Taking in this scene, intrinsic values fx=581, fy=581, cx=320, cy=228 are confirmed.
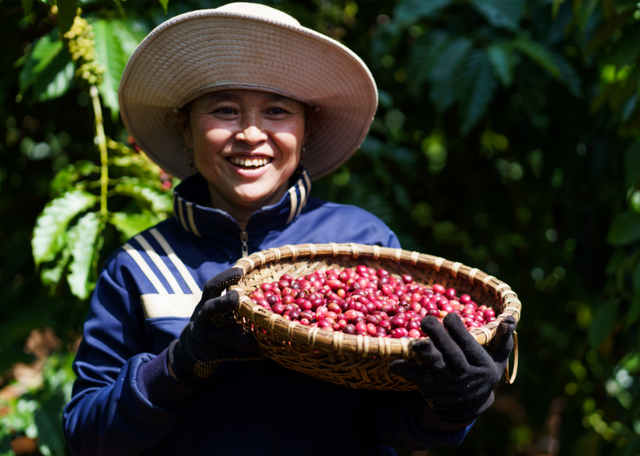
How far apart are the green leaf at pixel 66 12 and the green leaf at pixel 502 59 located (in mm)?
1283

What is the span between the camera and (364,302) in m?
1.24

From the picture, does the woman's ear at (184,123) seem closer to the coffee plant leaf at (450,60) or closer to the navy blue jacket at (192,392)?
the navy blue jacket at (192,392)

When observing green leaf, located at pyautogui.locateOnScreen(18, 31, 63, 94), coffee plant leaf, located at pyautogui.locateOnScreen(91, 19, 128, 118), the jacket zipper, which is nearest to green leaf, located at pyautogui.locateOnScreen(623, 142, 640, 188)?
the jacket zipper

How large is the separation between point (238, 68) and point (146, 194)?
1.97ft

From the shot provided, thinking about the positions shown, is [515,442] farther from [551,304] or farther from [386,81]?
[386,81]

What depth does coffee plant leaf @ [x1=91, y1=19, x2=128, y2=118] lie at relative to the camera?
1.79 metres

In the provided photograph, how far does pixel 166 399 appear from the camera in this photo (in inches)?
47.1

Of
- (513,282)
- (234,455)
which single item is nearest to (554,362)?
(513,282)

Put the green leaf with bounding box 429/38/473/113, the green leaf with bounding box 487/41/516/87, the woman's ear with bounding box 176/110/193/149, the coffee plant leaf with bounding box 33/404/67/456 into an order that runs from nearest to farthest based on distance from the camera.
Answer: the woman's ear with bounding box 176/110/193/149, the coffee plant leaf with bounding box 33/404/67/456, the green leaf with bounding box 487/41/516/87, the green leaf with bounding box 429/38/473/113

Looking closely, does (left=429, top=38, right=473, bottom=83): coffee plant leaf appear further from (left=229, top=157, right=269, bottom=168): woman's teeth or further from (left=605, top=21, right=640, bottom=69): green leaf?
(left=229, top=157, right=269, bottom=168): woman's teeth

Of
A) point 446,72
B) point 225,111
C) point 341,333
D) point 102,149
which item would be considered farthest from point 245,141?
point 446,72

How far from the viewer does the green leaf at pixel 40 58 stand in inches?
70.9

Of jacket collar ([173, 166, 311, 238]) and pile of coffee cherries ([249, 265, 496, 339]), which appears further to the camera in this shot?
jacket collar ([173, 166, 311, 238])

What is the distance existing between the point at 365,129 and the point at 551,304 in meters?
1.56
